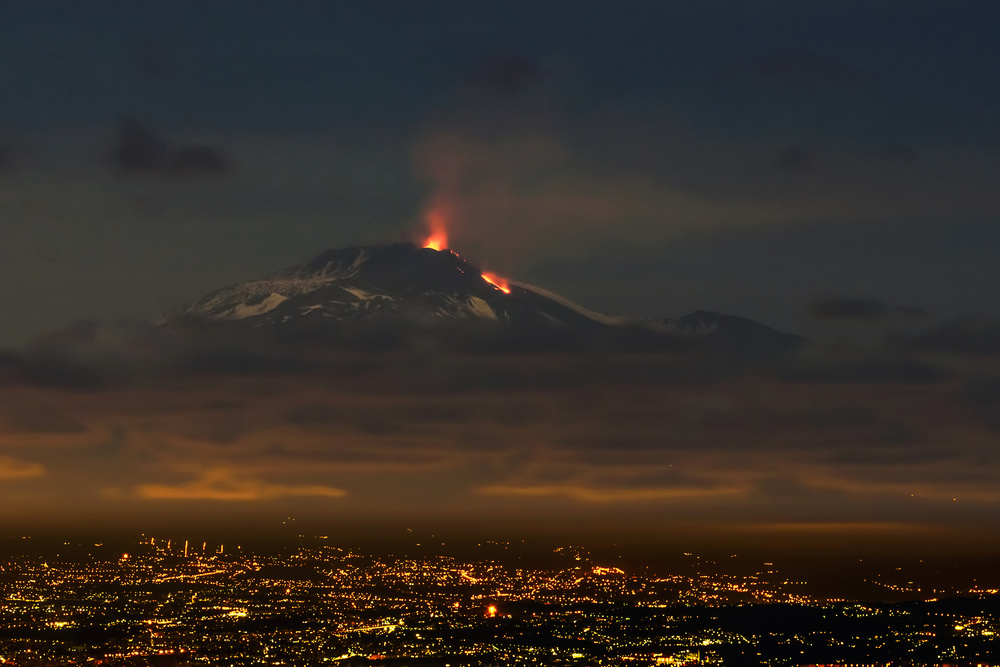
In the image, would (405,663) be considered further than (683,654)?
No

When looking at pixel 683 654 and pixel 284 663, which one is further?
pixel 683 654

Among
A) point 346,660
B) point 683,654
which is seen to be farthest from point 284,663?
point 683,654

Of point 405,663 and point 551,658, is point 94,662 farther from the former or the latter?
point 551,658

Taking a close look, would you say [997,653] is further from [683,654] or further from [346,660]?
[346,660]

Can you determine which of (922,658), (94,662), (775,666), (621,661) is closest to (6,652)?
(94,662)

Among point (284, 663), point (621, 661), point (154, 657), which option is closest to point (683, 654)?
point (621, 661)

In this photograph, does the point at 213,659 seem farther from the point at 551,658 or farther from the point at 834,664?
the point at 834,664
